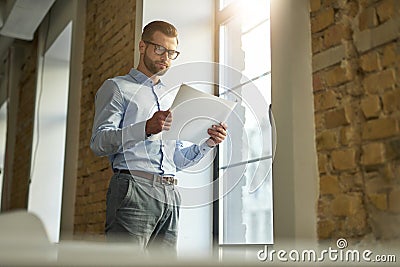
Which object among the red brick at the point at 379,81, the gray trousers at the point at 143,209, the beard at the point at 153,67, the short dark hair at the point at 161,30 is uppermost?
the short dark hair at the point at 161,30

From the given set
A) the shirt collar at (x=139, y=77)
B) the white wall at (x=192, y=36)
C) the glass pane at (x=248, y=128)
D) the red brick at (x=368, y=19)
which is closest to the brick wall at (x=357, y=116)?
the red brick at (x=368, y=19)

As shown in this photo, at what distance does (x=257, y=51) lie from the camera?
1.66m

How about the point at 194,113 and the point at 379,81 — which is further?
the point at 194,113

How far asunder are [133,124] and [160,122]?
0.10m

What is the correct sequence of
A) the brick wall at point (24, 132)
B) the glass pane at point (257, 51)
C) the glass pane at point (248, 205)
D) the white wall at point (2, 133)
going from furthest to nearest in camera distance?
the white wall at point (2, 133), the brick wall at point (24, 132), the glass pane at point (257, 51), the glass pane at point (248, 205)

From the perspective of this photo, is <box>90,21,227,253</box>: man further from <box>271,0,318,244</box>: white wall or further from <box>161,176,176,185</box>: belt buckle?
<box>271,0,318,244</box>: white wall

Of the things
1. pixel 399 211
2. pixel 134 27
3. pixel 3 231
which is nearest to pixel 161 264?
pixel 3 231

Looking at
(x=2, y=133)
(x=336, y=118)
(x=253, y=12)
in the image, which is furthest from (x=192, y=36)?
(x=2, y=133)

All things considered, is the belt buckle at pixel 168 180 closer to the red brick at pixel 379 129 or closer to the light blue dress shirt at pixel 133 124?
the light blue dress shirt at pixel 133 124

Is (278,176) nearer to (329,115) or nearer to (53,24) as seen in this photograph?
(329,115)

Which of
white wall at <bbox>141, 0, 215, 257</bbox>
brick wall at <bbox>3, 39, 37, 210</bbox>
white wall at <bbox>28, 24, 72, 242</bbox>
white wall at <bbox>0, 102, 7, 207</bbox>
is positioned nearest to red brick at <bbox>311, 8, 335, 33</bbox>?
white wall at <bbox>141, 0, 215, 257</bbox>

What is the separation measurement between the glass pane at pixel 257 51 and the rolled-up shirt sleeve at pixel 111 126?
521 mm

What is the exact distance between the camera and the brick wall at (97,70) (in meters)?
2.02

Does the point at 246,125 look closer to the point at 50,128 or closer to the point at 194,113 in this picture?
the point at 194,113
